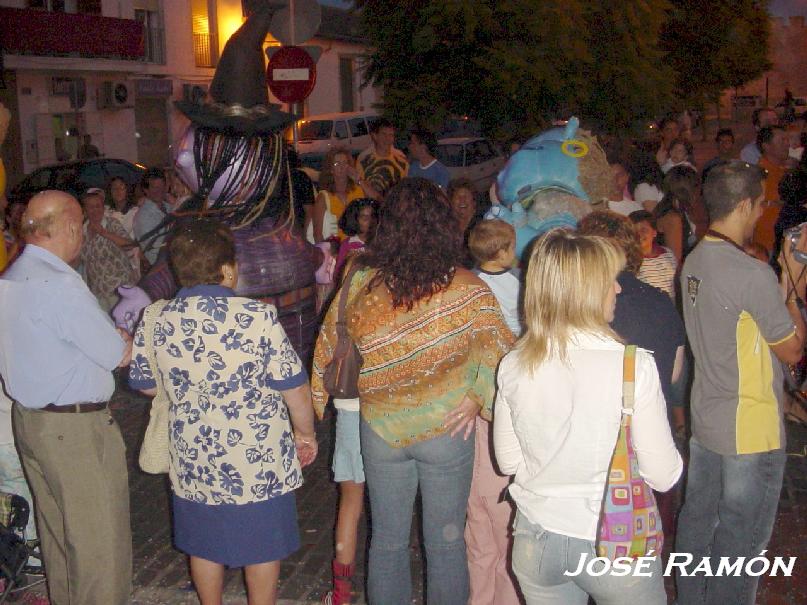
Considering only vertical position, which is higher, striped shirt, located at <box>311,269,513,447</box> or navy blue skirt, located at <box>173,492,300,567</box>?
striped shirt, located at <box>311,269,513,447</box>

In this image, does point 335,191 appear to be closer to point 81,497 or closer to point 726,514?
point 81,497

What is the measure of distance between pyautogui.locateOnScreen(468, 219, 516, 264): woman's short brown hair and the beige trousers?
5.44 feet

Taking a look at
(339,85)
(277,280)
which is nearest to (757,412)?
(277,280)

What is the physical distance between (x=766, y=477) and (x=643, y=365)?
119cm

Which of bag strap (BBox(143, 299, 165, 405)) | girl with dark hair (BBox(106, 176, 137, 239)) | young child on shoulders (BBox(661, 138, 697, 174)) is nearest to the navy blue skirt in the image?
bag strap (BBox(143, 299, 165, 405))

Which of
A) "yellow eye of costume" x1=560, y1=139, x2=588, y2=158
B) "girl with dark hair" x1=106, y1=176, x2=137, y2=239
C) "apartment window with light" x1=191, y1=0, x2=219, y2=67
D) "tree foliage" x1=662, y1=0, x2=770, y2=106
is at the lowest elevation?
"girl with dark hair" x1=106, y1=176, x2=137, y2=239

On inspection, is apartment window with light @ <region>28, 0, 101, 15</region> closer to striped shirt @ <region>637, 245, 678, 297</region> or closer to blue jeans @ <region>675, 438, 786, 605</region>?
striped shirt @ <region>637, 245, 678, 297</region>

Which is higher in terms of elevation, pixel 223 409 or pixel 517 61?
pixel 517 61

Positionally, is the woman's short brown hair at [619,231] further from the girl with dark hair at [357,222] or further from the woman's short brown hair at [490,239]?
the girl with dark hair at [357,222]

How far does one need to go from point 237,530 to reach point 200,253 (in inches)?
41.1

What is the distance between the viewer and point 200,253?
3.27m

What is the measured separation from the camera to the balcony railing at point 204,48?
27344 mm

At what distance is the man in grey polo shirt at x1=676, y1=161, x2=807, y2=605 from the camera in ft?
10.5

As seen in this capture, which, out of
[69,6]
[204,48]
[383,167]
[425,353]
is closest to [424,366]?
[425,353]
